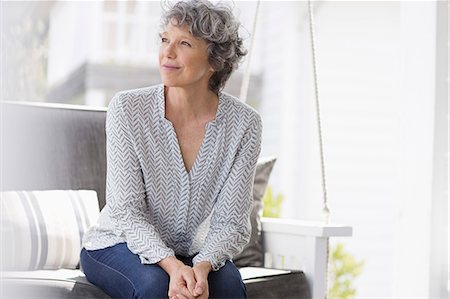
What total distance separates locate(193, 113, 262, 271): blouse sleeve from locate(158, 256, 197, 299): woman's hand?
136 millimetres

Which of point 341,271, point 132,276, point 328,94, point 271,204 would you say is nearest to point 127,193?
point 132,276

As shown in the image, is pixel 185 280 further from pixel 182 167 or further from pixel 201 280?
pixel 182 167

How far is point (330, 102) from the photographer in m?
5.40

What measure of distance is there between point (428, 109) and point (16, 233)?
66.8 inches

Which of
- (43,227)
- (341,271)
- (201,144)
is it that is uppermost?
(201,144)

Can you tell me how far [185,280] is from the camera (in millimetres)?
2395

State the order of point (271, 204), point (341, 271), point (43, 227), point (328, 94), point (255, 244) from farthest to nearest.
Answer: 1. point (328, 94)
2. point (341, 271)
3. point (271, 204)
4. point (255, 244)
5. point (43, 227)

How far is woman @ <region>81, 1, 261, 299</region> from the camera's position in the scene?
254cm

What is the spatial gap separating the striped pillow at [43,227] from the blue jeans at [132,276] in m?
0.21

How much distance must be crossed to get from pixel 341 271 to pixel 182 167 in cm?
243

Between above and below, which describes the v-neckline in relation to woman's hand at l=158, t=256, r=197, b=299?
above

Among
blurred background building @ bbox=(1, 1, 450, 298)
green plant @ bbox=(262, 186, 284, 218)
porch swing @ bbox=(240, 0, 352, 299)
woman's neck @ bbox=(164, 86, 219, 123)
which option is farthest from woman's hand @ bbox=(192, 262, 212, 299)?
blurred background building @ bbox=(1, 1, 450, 298)

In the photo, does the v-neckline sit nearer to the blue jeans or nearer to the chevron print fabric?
the chevron print fabric

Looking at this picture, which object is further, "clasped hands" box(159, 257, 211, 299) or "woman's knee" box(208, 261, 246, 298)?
"woman's knee" box(208, 261, 246, 298)
